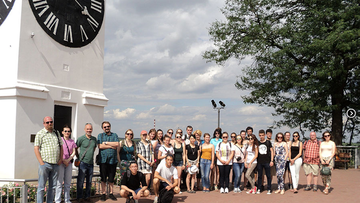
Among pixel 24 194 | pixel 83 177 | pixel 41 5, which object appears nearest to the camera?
pixel 24 194

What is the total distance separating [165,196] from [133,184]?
800mm

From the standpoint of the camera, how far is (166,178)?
8453mm

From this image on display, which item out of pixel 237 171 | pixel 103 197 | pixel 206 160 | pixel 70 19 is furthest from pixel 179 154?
pixel 70 19

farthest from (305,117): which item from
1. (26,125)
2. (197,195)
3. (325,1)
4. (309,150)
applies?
(26,125)

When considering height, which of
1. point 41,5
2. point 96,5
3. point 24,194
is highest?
point 96,5

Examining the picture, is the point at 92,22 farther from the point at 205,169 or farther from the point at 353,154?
the point at 353,154

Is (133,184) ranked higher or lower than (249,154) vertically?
lower

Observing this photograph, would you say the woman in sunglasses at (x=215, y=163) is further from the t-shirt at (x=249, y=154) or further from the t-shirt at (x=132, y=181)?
the t-shirt at (x=132, y=181)

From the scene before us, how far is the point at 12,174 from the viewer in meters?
10.0

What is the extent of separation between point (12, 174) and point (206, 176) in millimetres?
5586

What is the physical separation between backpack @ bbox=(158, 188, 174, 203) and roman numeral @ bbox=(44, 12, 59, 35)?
674cm

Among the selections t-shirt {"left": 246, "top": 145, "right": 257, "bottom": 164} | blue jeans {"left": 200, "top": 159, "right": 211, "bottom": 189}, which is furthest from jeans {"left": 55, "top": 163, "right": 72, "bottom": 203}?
t-shirt {"left": 246, "top": 145, "right": 257, "bottom": 164}

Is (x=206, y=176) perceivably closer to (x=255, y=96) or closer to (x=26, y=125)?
(x=26, y=125)

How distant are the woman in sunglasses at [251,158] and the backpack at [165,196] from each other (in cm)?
283
